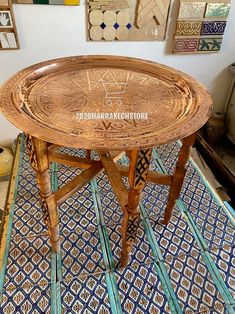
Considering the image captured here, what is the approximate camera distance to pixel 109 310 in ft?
3.96

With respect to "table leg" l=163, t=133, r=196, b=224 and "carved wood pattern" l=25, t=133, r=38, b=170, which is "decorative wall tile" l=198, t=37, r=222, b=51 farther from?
"carved wood pattern" l=25, t=133, r=38, b=170

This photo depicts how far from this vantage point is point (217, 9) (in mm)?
2121

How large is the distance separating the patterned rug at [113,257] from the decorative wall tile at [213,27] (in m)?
1.26

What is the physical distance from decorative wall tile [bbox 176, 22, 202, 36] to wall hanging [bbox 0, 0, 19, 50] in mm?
1205

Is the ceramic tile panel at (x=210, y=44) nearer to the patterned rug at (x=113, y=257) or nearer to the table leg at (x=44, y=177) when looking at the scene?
the patterned rug at (x=113, y=257)

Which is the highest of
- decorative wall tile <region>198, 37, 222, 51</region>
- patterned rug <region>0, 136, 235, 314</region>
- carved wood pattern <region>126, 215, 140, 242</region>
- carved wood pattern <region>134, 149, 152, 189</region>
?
decorative wall tile <region>198, 37, 222, 51</region>

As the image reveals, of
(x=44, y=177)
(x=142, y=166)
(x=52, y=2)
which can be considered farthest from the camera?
(x=52, y=2)

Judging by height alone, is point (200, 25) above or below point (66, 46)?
above

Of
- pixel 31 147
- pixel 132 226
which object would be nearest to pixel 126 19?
pixel 31 147

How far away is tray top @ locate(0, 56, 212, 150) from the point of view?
958mm

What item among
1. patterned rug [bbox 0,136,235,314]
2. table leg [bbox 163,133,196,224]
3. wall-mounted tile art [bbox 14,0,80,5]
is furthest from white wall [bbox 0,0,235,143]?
table leg [bbox 163,133,196,224]

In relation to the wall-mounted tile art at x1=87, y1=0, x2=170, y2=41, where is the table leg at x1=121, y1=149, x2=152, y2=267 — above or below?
below

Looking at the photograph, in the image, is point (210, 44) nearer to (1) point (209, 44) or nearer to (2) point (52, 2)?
(1) point (209, 44)

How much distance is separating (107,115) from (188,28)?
1462mm
